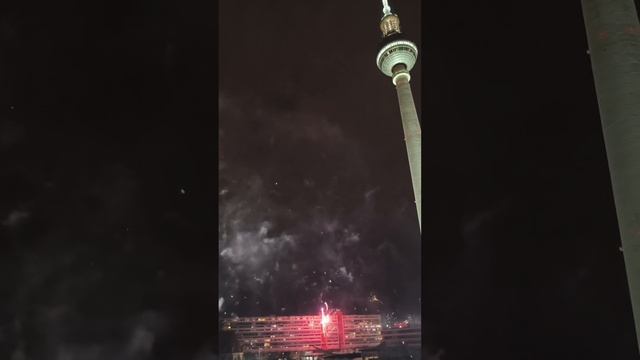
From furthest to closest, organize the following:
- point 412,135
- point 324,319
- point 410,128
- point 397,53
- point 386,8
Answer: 1. point 324,319
2. point 386,8
3. point 397,53
4. point 410,128
5. point 412,135

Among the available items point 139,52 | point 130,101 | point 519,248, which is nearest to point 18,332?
point 130,101

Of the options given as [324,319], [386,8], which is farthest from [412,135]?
[324,319]

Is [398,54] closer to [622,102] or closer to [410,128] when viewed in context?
[410,128]

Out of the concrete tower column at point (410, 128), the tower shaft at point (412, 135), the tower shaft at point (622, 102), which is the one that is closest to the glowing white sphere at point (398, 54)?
the concrete tower column at point (410, 128)

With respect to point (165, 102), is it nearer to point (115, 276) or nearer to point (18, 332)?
point (115, 276)

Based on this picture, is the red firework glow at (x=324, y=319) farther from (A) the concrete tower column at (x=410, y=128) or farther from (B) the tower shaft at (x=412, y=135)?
(B) the tower shaft at (x=412, y=135)

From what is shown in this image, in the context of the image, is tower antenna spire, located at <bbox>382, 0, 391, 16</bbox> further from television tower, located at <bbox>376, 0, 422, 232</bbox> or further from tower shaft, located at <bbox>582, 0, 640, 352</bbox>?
tower shaft, located at <bbox>582, 0, 640, 352</bbox>
